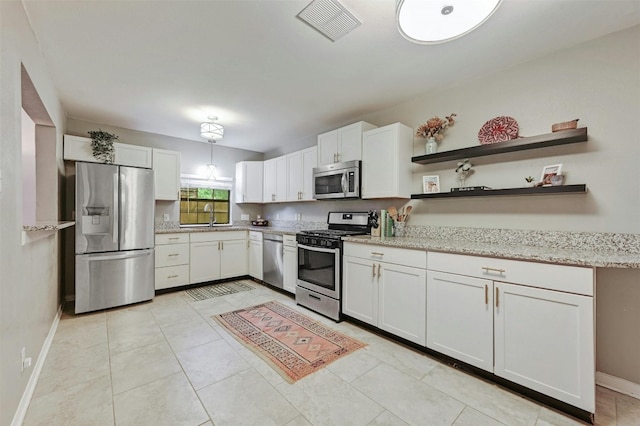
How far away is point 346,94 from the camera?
3.07m

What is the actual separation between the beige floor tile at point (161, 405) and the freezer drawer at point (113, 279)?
195 cm

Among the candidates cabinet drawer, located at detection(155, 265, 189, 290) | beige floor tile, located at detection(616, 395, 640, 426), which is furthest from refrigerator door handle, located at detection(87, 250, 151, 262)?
beige floor tile, located at detection(616, 395, 640, 426)

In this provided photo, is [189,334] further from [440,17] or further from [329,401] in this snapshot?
[440,17]

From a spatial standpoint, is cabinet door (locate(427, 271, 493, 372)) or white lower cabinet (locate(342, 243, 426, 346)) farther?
white lower cabinet (locate(342, 243, 426, 346))

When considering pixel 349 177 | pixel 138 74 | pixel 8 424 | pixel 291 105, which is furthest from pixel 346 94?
pixel 8 424

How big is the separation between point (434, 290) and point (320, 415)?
127 centimetres

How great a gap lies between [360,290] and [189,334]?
1.76 m

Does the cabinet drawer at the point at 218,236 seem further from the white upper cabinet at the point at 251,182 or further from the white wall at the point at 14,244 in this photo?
the white wall at the point at 14,244

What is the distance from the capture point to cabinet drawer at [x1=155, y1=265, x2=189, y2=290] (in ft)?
13.0

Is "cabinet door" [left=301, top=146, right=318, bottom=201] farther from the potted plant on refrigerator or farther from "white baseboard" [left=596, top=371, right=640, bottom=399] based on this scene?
"white baseboard" [left=596, top=371, right=640, bottom=399]

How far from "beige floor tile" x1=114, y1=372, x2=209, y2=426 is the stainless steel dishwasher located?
83.1 inches

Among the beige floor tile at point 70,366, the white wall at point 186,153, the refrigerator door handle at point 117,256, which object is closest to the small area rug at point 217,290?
the refrigerator door handle at point 117,256

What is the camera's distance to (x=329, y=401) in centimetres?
179

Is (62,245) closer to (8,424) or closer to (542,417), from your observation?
(8,424)
